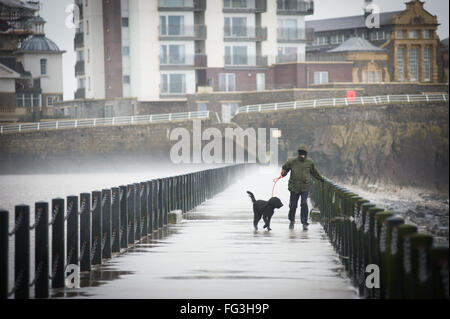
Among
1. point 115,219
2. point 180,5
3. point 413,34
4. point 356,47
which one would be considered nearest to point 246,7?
point 180,5

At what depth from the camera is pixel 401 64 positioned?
9150 cm

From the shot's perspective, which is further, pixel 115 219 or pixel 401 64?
pixel 401 64

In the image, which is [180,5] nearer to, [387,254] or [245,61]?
[245,61]

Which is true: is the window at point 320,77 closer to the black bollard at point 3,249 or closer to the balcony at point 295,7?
the balcony at point 295,7

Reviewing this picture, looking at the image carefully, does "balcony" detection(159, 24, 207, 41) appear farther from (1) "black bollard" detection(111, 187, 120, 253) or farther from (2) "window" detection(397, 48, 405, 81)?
(1) "black bollard" detection(111, 187, 120, 253)

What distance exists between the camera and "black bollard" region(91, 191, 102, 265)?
11016 mm

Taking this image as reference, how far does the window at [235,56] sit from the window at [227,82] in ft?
3.48

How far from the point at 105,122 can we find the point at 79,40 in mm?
12822

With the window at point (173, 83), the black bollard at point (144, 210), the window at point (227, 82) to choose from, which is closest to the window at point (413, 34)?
the window at point (227, 82)

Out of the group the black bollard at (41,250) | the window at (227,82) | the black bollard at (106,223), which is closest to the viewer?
the black bollard at (41,250)

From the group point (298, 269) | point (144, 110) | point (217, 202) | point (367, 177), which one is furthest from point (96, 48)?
point (298, 269)

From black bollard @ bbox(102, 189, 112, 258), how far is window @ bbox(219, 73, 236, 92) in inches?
2387

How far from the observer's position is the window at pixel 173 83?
71.5 m

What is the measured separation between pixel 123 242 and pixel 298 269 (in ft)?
10.9
